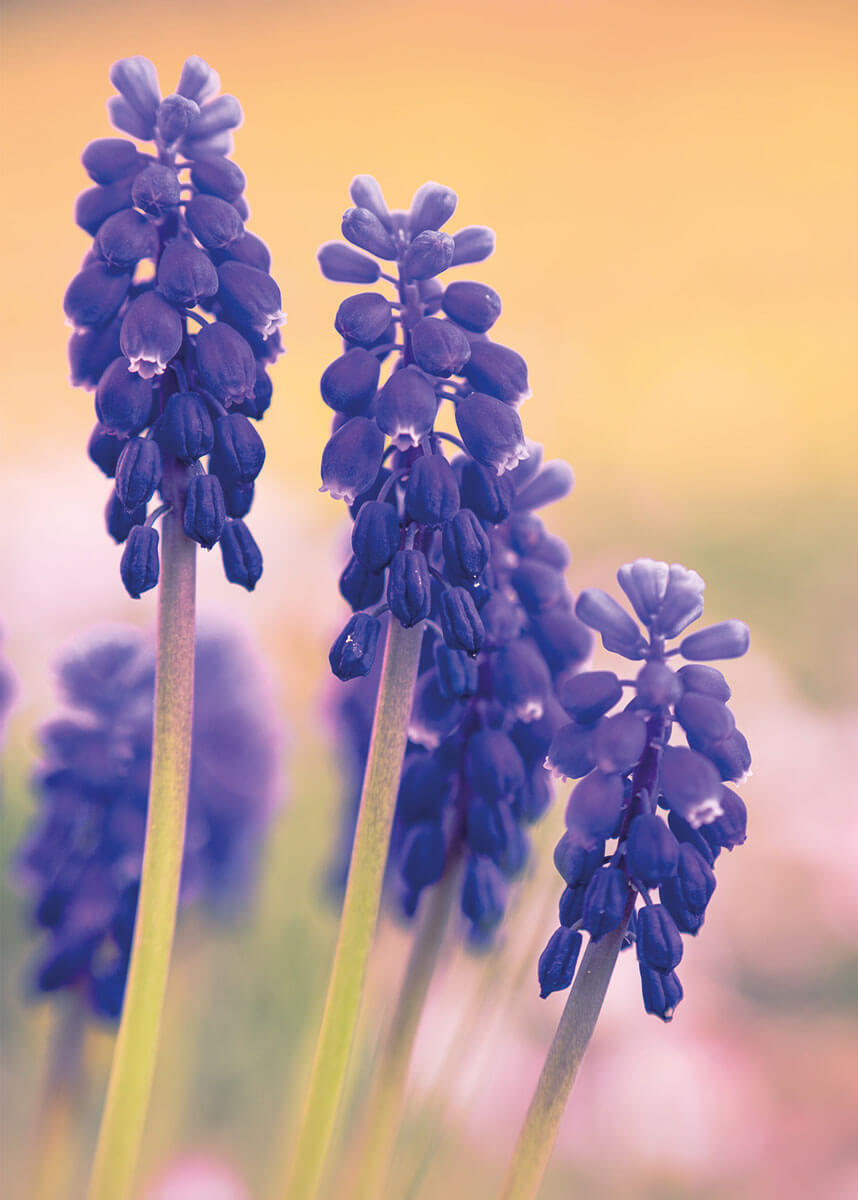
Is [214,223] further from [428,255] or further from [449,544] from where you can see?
[449,544]

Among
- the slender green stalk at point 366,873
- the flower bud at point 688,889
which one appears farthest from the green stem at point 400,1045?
the flower bud at point 688,889

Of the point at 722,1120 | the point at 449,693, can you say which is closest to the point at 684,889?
the point at 449,693

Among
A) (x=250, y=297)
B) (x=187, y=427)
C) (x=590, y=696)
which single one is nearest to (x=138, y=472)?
(x=187, y=427)

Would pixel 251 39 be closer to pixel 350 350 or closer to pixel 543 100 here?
pixel 543 100

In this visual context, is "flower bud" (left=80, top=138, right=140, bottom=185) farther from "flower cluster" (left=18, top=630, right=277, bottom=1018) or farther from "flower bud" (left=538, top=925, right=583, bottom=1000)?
"flower bud" (left=538, top=925, right=583, bottom=1000)

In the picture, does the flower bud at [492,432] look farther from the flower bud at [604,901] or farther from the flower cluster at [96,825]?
the flower cluster at [96,825]

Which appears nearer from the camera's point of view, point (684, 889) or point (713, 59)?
point (684, 889)
